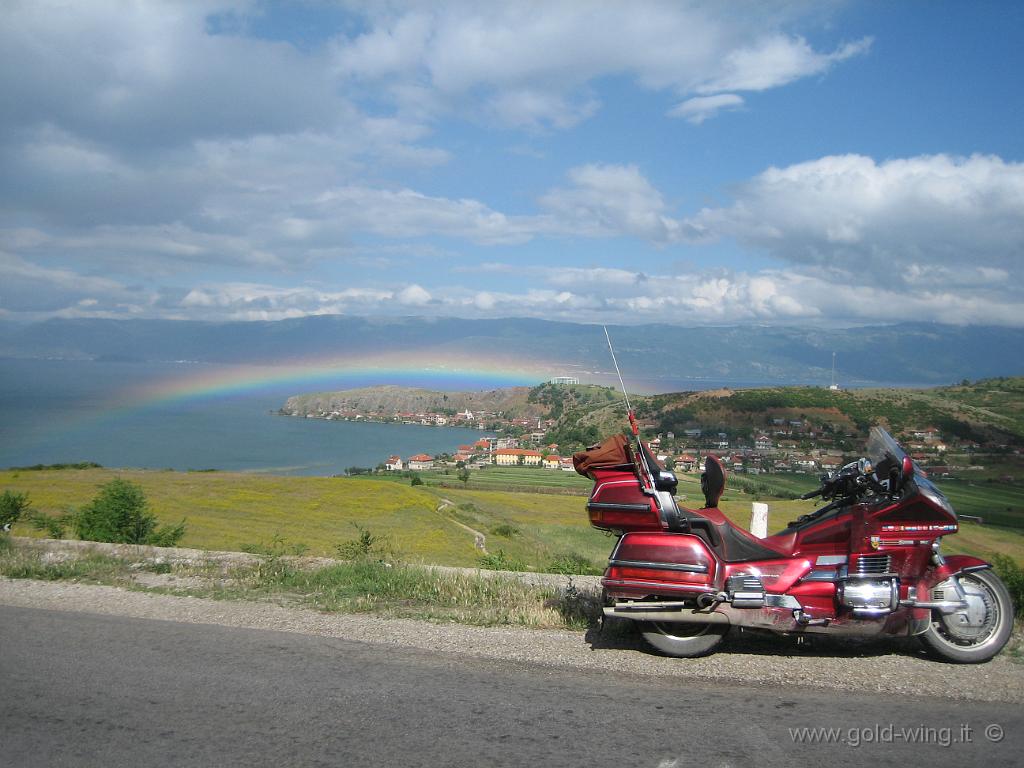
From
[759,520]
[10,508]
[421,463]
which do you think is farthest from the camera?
[421,463]

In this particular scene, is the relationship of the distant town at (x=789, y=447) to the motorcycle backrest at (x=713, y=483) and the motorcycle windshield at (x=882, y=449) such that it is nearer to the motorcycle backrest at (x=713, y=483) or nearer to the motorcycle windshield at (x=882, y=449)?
the motorcycle backrest at (x=713, y=483)

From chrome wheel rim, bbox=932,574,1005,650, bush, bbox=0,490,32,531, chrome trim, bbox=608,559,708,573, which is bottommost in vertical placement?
bush, bbox=0,490,32,531

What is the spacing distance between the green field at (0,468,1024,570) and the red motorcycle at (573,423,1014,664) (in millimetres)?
6094

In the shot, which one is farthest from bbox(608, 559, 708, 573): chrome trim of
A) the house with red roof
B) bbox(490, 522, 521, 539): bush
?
the house with red roof

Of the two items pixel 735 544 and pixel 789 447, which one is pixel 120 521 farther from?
pixel 789 447

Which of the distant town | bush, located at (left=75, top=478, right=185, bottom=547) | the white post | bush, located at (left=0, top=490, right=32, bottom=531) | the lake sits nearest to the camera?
the white post

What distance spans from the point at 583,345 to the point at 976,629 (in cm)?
713

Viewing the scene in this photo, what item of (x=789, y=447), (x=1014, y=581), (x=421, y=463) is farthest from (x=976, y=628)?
(x=421, y=463)

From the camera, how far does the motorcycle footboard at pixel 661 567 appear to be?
5.76 meters

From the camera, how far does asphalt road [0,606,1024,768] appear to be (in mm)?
4043

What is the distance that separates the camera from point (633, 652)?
19.9 ft

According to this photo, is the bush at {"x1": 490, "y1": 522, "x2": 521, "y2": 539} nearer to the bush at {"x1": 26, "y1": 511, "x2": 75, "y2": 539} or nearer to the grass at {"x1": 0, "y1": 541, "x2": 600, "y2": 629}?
the bush at {"x1": 26, "y1": 511, "x2": 75, "y2": 539}

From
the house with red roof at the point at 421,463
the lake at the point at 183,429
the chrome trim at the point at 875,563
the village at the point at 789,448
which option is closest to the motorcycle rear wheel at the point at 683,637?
the chrome trim at the point at 875,563

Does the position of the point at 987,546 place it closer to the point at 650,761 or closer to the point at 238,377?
the point at 650,761
